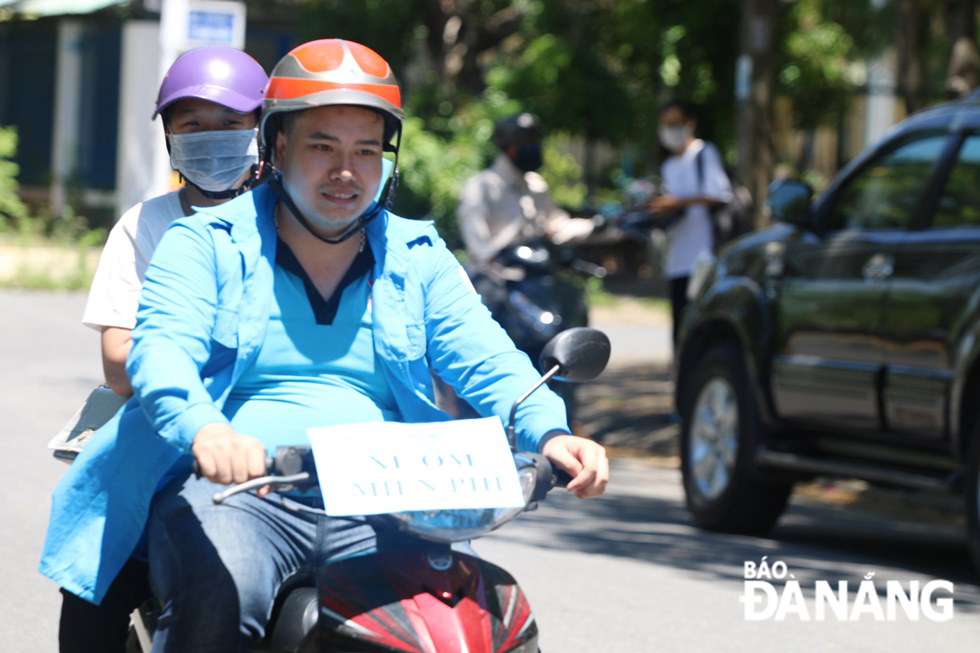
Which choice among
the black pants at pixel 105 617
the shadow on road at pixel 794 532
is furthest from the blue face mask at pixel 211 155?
the shadow on road at pixel 794 532

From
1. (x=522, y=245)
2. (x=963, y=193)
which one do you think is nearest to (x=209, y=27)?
(x=522, y=245)

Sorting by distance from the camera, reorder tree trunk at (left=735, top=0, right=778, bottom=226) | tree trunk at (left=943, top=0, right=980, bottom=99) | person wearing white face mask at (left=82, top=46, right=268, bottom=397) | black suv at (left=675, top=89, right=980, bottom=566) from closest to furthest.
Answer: person wearing white face mask at (left=82, top=46, right=268, bottom=397)
black suv at (left=675, top=89, right=980, bottom=566)
tree trunk at (left=943, top=0, right=980, bottom=99)
tree trunk at (left=735, top=0, right=778, bottom=226)

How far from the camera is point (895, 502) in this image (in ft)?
35.2

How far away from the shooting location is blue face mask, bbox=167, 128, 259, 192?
4508mm

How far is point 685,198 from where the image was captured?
12.7m

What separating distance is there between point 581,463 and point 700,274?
7836 mm

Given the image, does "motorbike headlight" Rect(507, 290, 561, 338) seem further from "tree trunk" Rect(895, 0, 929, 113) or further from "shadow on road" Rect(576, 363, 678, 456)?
"tree trunk" Rect(895, 0, 929, 113)

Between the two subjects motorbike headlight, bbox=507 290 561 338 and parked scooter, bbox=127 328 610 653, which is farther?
motorbike headlight, bbox=507 290 561 338

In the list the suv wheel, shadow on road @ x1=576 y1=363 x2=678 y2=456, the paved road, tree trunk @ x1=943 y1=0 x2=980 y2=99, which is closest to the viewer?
the paved road

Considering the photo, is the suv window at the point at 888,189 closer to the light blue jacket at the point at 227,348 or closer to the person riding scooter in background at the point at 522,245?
the person riding scooter in background at the point at 522,245

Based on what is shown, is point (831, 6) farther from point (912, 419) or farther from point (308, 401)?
point (308, 401)

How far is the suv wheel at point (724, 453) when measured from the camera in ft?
28.7

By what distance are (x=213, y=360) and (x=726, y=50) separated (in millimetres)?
20291

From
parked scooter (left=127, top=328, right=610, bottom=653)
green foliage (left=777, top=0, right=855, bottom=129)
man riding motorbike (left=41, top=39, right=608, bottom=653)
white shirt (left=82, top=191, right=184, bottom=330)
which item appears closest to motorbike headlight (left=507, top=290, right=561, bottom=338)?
white shirt (left=82, top=191, right=184, bottom=330)
